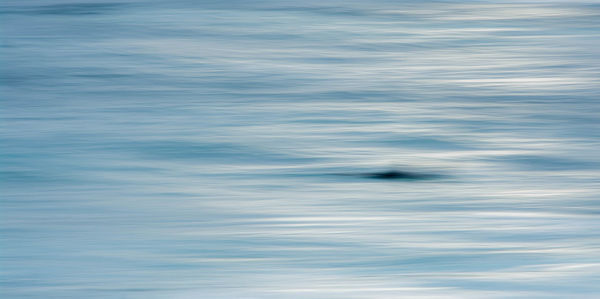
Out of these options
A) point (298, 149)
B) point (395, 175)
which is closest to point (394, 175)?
point (395, 175)

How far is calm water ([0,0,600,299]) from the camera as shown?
246cm

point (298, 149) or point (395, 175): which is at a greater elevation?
point (298, 149)

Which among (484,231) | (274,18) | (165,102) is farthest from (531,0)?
(484,231)

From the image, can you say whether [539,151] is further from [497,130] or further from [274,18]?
[274,18]

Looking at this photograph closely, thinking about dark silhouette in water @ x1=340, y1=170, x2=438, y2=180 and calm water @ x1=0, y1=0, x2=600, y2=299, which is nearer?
calm water @ x1=0, y1=0, x2=600, y2=299

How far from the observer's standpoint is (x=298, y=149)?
3.38m

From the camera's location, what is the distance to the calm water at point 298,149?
8.07ft

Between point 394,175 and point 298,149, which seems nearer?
point 394,175

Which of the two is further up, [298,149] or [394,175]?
[298,149]

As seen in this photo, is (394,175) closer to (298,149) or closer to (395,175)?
(395,175)

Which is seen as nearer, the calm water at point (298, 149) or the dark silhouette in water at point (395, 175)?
the calm water at point (298, 149)

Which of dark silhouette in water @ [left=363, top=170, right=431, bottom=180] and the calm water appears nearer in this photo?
the calm water

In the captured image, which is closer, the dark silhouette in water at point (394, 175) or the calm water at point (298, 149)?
the calm water at point (298, 149)

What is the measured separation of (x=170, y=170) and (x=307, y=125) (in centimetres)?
70
